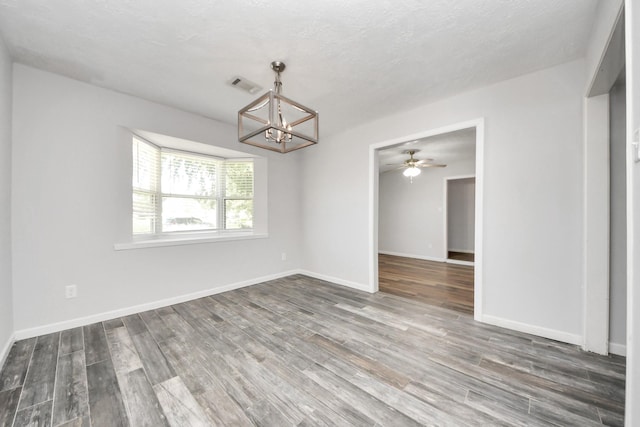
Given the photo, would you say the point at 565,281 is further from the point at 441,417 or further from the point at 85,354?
the point at 85,354

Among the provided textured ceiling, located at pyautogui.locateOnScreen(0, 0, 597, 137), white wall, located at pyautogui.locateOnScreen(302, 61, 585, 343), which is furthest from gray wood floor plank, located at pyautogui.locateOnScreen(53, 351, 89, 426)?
white wall, located at pyautogui.locateOnScreen(302, 61, 585, 343)

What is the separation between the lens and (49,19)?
1699 millimetres

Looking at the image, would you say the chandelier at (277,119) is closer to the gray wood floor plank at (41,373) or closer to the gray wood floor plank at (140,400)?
the gray wood floor plank at (140,400)

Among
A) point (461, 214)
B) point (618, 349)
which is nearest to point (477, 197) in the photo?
point (618, 349)

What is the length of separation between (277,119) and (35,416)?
315 centimetres

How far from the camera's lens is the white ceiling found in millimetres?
4250

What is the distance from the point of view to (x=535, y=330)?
2297 mm

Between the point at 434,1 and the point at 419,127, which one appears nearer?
the point at 434,1

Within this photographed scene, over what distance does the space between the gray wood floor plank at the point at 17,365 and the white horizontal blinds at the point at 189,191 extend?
167 centimetres

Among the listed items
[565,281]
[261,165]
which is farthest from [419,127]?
[261,165]

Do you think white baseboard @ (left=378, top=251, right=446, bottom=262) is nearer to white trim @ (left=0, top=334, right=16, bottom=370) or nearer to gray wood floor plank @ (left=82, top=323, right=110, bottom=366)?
gray wood floor plank @ (left=82, top=323, right=110, bottom=366)

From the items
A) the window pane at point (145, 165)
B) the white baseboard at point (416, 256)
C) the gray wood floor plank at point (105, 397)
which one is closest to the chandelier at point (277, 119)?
the window pane at point (145, 165)

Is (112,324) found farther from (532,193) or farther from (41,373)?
(532,193)

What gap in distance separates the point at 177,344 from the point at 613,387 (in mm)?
3286
